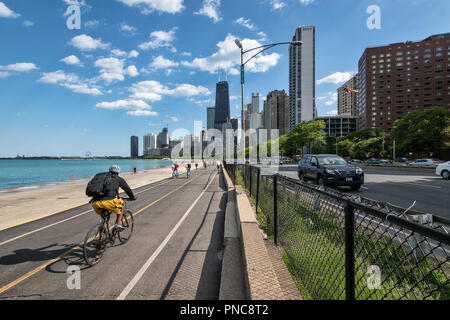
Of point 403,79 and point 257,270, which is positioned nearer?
point 257,270

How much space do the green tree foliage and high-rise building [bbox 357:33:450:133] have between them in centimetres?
7458

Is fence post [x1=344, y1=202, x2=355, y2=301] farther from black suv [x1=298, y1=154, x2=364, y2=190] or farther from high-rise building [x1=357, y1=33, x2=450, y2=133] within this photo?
high-rise building [x1=357, y1=33, x2=450, y2=133]

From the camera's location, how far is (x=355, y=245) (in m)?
2.18

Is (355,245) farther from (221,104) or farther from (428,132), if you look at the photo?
(221,104)

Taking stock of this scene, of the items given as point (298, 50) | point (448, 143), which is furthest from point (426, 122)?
point (298, 50)

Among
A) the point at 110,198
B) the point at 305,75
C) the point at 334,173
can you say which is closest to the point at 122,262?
the point at 110,198

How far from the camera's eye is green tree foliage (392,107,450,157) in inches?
1916

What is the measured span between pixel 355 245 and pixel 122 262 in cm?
430

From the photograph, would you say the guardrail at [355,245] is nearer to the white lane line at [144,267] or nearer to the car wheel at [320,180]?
the white lane line at [144,267]

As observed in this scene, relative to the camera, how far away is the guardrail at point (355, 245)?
164 centimetres

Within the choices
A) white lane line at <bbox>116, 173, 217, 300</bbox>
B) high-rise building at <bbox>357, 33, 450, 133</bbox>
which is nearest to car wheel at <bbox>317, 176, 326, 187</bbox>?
white lane line at <bbox>116, 173, 217, 300</bbox>

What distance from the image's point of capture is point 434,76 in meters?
115

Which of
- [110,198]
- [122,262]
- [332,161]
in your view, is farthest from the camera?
[332,161]
